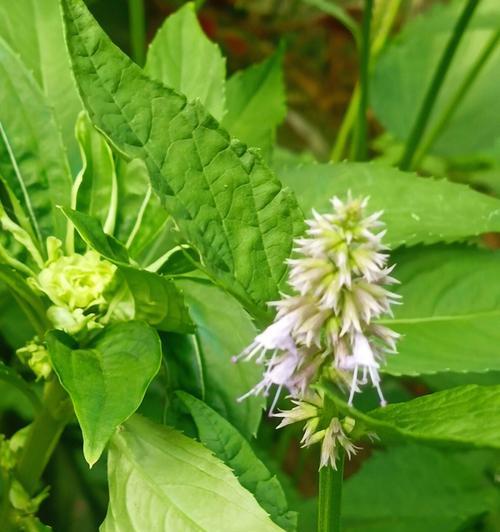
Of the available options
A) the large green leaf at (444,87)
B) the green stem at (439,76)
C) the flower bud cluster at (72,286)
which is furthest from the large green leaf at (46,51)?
the large green leaf at (444,87)

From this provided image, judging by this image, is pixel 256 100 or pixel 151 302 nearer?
pixel 151 302

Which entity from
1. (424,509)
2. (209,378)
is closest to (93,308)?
(209,378)

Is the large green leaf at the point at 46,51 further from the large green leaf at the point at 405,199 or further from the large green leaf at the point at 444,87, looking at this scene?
the large green leaf at the point at 444,87

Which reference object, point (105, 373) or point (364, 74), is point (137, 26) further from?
point (105, 373)

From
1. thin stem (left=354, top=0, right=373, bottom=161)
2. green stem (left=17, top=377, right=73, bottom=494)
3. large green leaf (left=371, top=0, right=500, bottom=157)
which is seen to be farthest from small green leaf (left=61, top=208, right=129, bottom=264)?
Result: large green leaf (left=371, top=0, right=500, bottom=157)

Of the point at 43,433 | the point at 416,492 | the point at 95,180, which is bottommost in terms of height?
the point at 416,492

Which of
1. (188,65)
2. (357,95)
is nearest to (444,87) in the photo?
(357,95)

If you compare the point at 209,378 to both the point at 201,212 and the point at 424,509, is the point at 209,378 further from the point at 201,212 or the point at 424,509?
the point at 424,509
